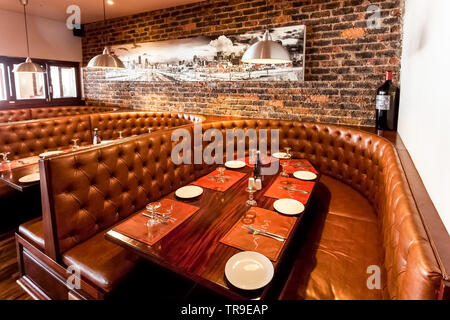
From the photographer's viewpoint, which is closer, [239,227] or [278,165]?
[239,227]

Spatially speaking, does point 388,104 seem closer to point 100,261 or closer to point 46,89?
point 100,261

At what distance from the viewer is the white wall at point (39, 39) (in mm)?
5324

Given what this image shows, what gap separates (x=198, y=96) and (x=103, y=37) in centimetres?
316

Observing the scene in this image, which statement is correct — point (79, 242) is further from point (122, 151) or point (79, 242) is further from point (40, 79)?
point (40, 79)

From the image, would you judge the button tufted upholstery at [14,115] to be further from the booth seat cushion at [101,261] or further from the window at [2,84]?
the booth seat cushion at [101,261]

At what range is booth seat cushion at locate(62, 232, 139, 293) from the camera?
156 centimetres

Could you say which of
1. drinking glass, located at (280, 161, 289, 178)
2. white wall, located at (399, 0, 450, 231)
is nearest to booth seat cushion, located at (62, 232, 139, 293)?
drinking glass, located at (280, 161, 289, 178)

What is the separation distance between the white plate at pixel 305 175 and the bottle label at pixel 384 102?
1.32 meters

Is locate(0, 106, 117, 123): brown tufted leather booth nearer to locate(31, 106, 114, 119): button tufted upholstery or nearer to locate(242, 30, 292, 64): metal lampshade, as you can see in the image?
locate(31, 106, 114, 119): button tufted upholstery

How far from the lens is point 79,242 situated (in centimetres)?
182

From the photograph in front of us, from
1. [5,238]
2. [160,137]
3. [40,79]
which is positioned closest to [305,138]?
[160,137]

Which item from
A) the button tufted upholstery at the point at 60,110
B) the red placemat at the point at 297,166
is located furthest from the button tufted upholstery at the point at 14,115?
the red placemat at the point at 297,166
